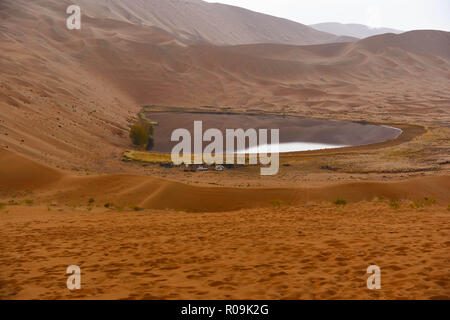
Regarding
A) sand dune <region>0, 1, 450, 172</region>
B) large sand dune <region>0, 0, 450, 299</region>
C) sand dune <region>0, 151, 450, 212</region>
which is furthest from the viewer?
sand dune <region>0, 1, 450, 172</region>

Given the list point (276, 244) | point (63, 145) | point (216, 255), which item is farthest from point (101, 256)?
point (63, 145)

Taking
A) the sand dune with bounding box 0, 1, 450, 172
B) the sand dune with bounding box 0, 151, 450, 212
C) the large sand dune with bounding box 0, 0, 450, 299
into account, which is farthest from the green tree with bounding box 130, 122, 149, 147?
the sand dune with bounding box 0, 151, 450, 212

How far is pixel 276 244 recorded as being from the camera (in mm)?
8992

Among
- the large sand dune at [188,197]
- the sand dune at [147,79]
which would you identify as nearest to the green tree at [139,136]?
the sand dune at [147,79]

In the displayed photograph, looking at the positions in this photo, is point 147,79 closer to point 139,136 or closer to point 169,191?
point 139,136

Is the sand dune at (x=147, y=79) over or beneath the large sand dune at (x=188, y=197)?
over

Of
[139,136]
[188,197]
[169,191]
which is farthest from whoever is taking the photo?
[139,136]

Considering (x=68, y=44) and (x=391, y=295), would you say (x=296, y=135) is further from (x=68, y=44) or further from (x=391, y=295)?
(x=68, y=44)

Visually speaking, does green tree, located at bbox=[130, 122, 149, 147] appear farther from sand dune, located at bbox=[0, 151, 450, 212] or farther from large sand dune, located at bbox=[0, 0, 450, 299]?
sand dune, located at bbox=[0, 151, 450, 212]

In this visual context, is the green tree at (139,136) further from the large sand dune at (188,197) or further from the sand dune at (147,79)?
the large sand dune at (188,197)

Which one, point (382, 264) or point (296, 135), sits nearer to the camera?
point (382, 264)

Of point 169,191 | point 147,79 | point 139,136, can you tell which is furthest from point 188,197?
point 147,79

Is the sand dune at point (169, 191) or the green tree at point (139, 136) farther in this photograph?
the green tree at point (139, 136)

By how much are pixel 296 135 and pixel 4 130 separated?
1326 inches
